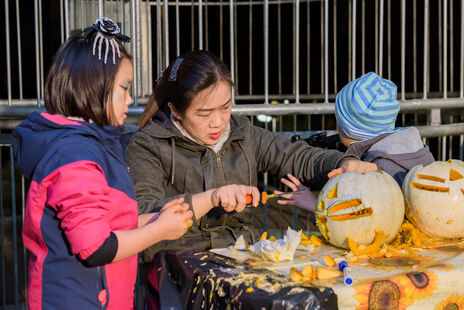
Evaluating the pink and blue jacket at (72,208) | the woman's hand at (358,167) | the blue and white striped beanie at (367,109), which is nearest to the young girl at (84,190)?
the pink and blue jacket at (72,208)

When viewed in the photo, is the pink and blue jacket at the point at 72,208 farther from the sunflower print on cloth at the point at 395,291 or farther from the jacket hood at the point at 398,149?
the jacket hood at the point at 398,149

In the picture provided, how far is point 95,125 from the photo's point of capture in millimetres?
1915

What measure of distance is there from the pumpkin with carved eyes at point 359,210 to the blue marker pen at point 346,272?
0.76 ft

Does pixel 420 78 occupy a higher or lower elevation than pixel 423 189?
higher

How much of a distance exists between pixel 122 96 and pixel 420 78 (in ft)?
19.0

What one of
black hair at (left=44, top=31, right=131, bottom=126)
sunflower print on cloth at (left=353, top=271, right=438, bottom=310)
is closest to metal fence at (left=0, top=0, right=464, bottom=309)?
black hair at (left=44, top=31, right=131, bottom=126)

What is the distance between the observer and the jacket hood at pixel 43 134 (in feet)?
6.02

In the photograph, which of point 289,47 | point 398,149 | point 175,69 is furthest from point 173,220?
point 289,47

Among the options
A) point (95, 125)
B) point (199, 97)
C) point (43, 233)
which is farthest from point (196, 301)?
point (199, 97)

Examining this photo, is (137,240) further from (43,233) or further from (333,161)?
(333,161)

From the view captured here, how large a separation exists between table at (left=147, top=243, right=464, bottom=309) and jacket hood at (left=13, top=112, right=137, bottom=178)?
447 millimetres

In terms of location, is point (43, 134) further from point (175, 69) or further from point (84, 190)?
point (175, 69)

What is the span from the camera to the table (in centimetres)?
148

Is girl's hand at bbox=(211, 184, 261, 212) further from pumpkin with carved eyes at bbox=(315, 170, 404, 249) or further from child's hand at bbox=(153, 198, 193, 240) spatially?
pumpkin with carved eyes at bbox=(315, 170, 404, 249)
